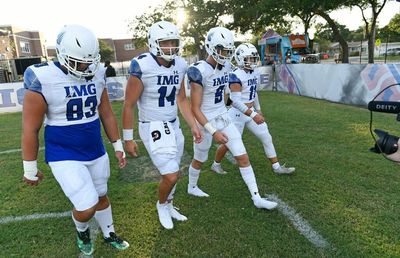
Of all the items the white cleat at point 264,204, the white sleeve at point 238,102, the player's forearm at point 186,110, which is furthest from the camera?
the white sleeve at point 238,102

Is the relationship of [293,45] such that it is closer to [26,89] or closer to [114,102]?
[114,102]

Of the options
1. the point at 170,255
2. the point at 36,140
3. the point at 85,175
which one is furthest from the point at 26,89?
the point at 170,255

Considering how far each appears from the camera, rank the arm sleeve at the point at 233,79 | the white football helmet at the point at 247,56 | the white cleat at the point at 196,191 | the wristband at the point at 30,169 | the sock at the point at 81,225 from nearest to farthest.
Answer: the wristband at the point at 30,169, the sock at the point at 81,225, the white cleat at the point at 196,191, the arm sleeve at the point at 233,79, the white football helmet at the point at 247,56

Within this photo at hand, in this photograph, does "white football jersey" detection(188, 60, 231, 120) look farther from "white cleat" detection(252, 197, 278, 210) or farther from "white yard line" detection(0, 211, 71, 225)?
"white yard line" detection(0, 211, 71, 225)

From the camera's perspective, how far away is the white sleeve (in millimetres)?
4707

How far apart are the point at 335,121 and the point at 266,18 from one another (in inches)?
746

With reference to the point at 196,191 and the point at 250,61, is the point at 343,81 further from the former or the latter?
the point at 196,191

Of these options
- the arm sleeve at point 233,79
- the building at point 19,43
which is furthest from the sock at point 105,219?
the building at point 19,43

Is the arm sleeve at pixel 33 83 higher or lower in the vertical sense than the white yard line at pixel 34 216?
higher

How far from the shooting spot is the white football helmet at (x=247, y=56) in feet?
16.9

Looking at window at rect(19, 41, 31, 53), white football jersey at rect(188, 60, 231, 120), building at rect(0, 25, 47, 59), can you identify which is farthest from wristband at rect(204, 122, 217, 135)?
window at rect(19, 41, 31, 53)

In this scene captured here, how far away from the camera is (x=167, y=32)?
3.44 m

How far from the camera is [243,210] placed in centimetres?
413

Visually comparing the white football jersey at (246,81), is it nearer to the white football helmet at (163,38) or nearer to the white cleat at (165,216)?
the white football helmet at (163,38)
